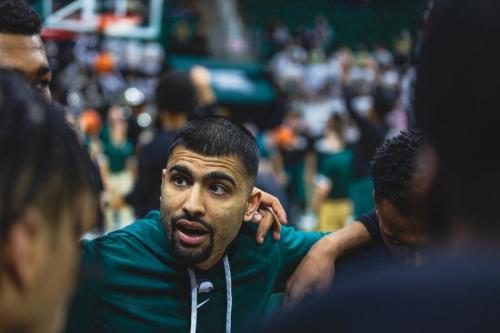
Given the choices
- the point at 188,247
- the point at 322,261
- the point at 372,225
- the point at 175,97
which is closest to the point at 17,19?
the point at 188,247

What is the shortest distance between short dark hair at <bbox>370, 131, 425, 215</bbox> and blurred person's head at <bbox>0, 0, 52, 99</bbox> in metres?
1.17

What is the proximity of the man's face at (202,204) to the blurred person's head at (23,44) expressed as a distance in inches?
20.8

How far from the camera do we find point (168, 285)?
7.41 ft

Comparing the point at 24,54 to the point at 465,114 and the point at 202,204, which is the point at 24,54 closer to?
the point at 202,204

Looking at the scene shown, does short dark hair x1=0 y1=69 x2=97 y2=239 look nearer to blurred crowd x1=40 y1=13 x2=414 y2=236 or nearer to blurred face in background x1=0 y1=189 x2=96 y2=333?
blurred face in background x1=0 y1=189 x2=96 y2=333

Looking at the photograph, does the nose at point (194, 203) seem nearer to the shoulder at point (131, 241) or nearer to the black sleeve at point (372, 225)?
the shoulder at point (131, 241)

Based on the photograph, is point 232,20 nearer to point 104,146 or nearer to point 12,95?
point 104,146

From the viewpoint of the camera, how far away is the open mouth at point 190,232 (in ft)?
7.41

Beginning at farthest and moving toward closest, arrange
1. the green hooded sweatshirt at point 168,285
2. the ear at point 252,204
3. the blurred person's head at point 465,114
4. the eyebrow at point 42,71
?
the ear at point 252,204 → the eyebrow at point 42,71 → the green hooded sweatshirt at point 168,285 → the blurred person's head at point 465,114

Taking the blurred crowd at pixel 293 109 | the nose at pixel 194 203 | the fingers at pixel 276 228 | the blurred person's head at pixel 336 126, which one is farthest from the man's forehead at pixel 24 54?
the blurred person's head at pixel 336 126

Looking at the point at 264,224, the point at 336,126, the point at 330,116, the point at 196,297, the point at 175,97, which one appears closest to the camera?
the point at 196,297

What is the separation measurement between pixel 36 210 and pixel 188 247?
1.28m

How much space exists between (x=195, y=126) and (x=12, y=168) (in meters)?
1.49

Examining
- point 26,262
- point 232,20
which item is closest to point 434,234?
point 26,262
